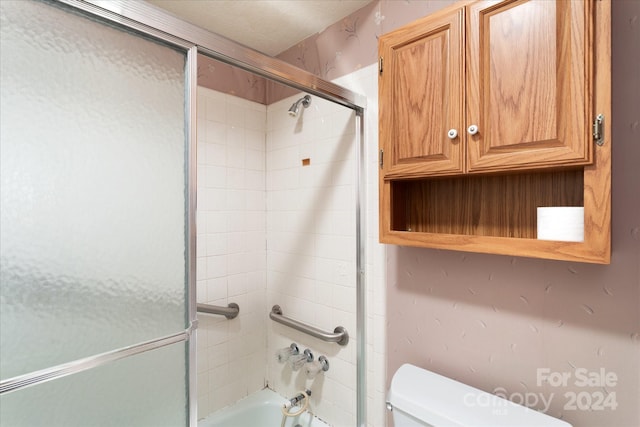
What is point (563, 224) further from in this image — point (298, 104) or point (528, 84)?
point (298, 104)

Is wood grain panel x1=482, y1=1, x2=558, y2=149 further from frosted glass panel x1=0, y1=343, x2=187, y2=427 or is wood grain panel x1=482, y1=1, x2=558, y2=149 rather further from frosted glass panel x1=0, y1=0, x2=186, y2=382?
frosted glass panel x1=0, y1=343, x2=187, y2=427

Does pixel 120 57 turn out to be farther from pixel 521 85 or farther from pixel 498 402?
pixel 498 402

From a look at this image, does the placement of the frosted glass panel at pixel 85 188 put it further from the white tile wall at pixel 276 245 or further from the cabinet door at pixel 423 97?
the white tile wall at pixel 276 245

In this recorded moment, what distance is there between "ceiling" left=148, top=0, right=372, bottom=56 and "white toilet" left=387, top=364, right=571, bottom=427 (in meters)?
1.56

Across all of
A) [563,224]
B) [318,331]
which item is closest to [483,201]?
[563,224]

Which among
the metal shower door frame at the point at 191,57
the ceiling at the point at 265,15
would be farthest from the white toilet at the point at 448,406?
the ceiling at the point at 265,15

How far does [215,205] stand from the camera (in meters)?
1.79

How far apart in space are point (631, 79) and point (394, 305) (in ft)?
3.36

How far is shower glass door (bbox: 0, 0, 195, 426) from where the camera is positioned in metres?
0.65

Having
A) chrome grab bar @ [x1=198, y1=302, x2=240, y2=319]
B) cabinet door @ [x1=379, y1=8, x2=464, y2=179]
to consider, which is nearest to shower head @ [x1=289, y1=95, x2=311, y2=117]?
cabinet door @ [x1=379, y1=8, x2=464, y2=179]

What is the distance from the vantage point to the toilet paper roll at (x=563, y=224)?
2.59ft

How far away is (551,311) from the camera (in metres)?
0.97

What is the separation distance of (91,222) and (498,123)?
1.05 metres

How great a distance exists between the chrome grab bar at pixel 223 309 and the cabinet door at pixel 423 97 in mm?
1183
